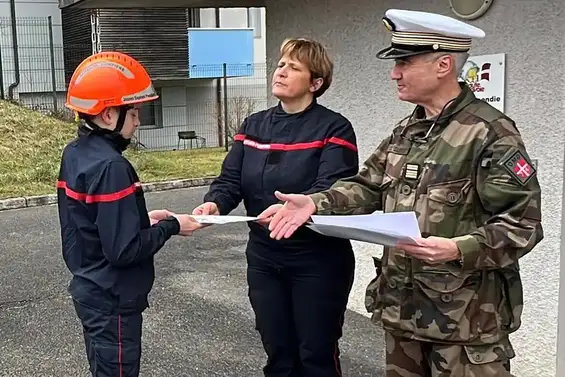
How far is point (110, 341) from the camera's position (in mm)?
2855

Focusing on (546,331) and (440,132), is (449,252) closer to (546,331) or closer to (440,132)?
(440,132)

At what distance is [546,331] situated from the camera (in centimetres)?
387

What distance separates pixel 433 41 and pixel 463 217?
22.8 inches

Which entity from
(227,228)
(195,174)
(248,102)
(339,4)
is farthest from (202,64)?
(339,4)

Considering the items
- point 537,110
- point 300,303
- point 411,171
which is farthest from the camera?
point 537,110

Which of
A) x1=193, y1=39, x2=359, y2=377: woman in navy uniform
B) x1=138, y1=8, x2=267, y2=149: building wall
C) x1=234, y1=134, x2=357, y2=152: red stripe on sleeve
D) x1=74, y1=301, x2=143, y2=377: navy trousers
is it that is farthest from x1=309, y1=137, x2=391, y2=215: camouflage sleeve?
x1=138, y1=8, x2=267, y2=149: building wall

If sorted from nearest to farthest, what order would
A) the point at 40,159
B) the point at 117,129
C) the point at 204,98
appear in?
1. the point at 117,129
2. the point at 40,159
3. the point at 204,98

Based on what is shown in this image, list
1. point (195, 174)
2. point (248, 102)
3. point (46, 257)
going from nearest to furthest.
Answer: point (46, 257)
point (195, 174)
point (248, 102)

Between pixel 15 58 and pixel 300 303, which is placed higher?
pixel 15 58

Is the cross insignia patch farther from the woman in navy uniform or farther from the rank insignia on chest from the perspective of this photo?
the woman in navy uniform

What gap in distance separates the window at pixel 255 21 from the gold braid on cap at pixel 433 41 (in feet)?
64.2

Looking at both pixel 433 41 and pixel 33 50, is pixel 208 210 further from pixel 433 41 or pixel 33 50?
pixel 33 50

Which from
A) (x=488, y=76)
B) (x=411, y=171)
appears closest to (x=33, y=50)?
(x=488, y=76)

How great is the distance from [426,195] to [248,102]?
58.4 ft
